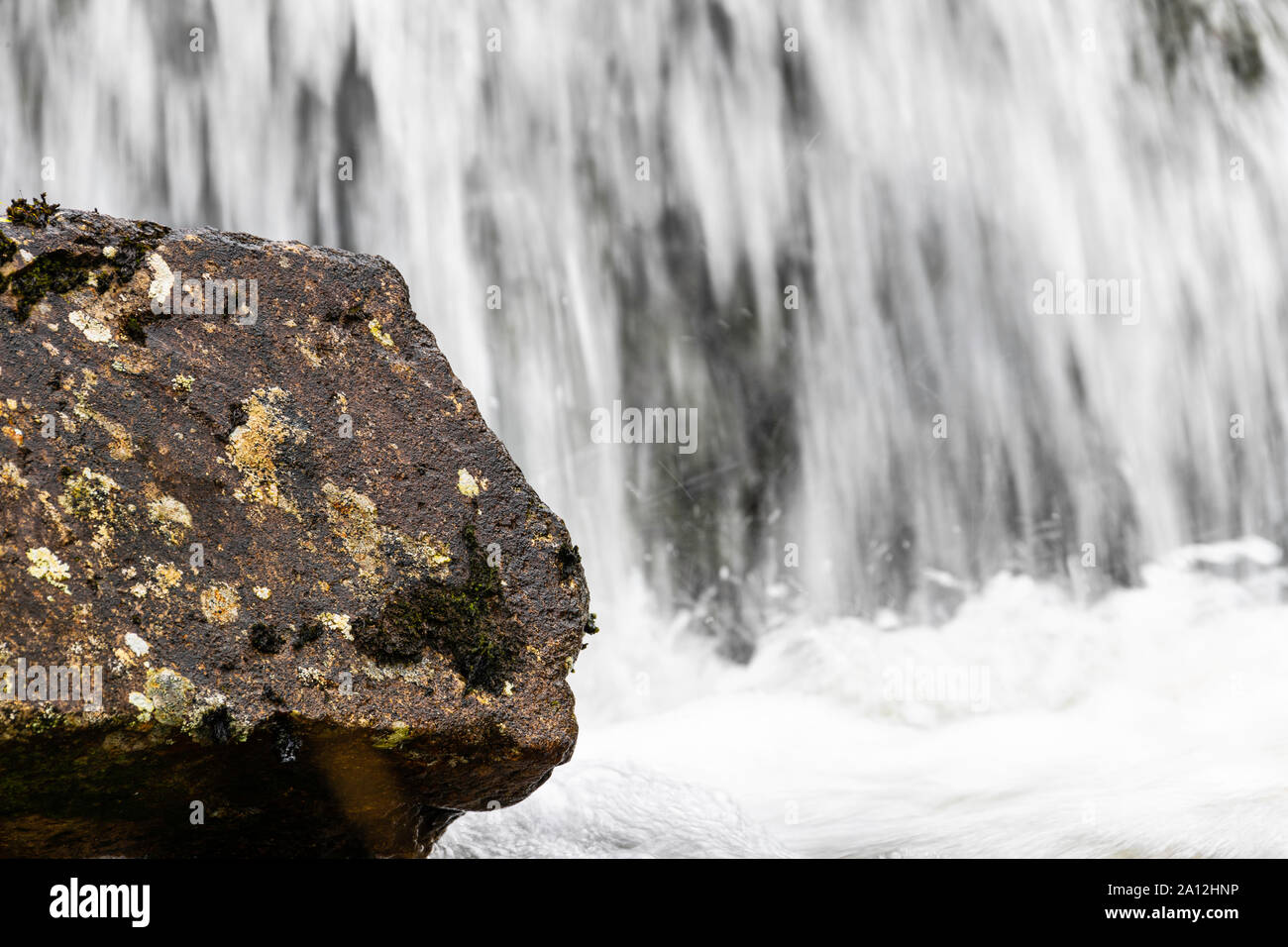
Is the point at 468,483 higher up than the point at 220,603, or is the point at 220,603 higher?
the point at 468,483

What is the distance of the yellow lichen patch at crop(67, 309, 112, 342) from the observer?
2365mm

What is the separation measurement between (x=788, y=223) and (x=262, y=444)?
6.31 metres

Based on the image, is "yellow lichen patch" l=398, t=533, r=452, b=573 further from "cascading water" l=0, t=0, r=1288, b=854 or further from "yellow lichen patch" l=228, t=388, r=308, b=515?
"cascading water" l=0, t=0, r=1288, b=854

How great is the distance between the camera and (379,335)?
106 inches

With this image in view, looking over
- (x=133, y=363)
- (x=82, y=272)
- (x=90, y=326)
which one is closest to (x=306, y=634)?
(x=133, y=363)

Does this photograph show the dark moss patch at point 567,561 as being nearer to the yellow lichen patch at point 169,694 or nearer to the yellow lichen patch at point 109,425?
the yellow lichen patch at point 169,694

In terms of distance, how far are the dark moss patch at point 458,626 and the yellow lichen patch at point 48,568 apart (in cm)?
55

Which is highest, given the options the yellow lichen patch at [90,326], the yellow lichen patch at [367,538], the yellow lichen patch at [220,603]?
the yellow lichen patch at [90,326]

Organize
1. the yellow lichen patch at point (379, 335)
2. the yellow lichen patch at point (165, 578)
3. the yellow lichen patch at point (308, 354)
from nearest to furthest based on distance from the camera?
the yellow lichen patch at point (165, 578), the yellow lichen patch at point (308, 354), the yellow lichen patch at point (379, 335)

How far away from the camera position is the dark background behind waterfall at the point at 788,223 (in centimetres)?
781

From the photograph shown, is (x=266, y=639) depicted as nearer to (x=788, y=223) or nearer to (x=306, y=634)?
(x=306, y=634)

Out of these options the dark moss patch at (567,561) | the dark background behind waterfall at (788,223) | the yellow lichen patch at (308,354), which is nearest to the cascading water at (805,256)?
the dark background behind waterfall at (788,223)

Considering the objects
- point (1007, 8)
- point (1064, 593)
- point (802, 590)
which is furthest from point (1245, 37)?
point (802, 590)

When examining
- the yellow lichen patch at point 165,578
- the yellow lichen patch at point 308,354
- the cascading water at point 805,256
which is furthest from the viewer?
the cascading water at point 805,256
